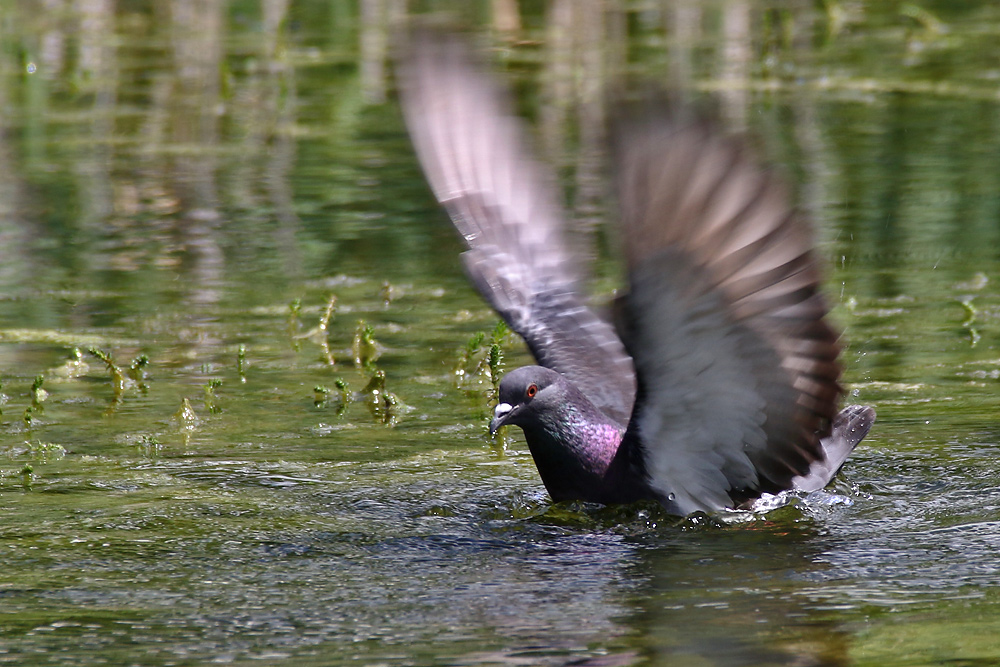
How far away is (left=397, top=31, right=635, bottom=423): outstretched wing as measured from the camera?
5.57 meters

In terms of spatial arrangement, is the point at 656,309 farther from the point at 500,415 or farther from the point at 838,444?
the point at 838,444

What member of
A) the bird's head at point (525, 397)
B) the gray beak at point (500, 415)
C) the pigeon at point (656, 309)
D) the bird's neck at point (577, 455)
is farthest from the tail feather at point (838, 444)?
the gray beak at point (500, 415)

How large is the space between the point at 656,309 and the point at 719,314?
16 centimetres

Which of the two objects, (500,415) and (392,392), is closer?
(500,415)

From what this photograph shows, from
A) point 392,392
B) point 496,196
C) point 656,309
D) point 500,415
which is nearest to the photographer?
point 656,309

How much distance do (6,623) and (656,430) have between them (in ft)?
5.96

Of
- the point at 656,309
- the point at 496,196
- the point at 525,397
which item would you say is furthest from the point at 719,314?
the point at 496,196

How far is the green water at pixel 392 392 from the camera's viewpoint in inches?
148

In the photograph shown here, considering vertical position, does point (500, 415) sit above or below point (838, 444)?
above

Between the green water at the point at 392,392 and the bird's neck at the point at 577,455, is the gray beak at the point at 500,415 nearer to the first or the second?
the bird's neck at the point at 577,455

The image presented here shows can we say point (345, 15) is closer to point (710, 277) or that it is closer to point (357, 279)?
point (357, 279)

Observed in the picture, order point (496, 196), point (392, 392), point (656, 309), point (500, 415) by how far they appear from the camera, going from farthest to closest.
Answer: point (392, 392) < point (496, 196) < point (500, 415) < point (656, 309)

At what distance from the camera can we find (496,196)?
5.77 m

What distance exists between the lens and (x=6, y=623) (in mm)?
3832
